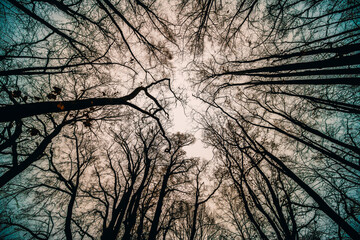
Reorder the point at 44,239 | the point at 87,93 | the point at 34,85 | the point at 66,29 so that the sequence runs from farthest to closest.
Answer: the point at 87,93 → the point at 44,239 → the point at 34,85 → the point at 66,29

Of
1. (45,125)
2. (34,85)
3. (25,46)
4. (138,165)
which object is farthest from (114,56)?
(138,165)

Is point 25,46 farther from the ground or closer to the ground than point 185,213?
farther from the ground

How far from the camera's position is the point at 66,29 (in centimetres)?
405

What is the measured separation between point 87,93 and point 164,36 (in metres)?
4.92

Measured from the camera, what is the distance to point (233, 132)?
750cm

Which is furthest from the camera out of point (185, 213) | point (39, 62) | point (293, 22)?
point (185, 213)

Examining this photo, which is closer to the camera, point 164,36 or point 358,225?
point 164,36

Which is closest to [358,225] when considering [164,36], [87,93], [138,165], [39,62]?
[138,165]

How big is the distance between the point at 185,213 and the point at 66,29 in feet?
48.7

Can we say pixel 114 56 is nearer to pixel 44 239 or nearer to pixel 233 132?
pixel 233 132

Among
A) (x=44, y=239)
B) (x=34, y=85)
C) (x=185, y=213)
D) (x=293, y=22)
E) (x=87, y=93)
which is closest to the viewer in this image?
(x=293, y=22)

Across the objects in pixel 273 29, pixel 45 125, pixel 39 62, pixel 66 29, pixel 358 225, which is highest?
pixel 273 29

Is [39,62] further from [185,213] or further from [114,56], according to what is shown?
[185,213]

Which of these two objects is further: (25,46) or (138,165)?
(138,165)
